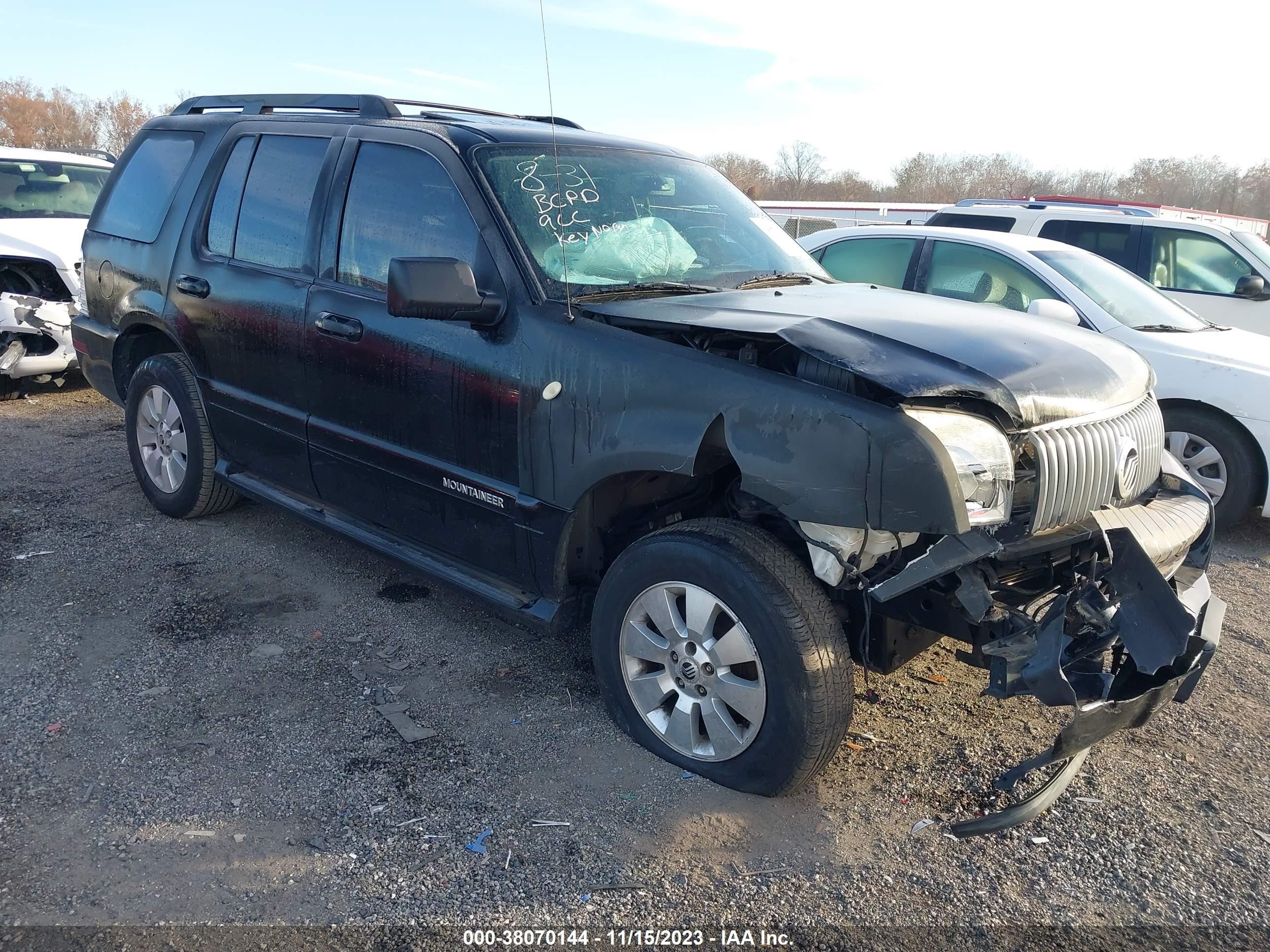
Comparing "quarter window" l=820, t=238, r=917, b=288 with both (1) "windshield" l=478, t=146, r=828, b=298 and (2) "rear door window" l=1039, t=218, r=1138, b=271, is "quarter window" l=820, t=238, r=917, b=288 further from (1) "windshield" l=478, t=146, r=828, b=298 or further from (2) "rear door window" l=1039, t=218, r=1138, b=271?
(1) "windshield" l=478, t=146, r=828, b=298


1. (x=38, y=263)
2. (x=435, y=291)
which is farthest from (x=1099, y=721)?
(x=38, y=263)

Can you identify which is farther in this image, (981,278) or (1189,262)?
(1189,262)

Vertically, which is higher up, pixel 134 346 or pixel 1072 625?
pixel 134 346

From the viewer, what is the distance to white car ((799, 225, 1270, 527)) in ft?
18.0

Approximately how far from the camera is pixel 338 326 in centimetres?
372

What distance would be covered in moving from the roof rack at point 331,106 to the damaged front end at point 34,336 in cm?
324

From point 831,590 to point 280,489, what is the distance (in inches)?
108

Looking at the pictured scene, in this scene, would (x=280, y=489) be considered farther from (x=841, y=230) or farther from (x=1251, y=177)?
(x=1251, y=177)

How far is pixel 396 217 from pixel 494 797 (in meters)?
2.18

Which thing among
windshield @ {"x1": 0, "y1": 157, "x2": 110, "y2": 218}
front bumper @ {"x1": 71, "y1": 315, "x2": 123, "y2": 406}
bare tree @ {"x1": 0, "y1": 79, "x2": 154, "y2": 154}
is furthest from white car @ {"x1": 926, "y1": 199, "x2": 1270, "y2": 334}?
bare tree @ {"x1": 0, "y1": 79, "x2": 154, "y2": 154}

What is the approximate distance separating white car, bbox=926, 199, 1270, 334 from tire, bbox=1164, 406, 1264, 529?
289 centimetres

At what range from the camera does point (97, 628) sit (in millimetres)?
3920

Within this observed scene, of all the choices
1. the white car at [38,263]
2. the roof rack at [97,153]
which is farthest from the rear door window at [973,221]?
the roof rack at [97,153]

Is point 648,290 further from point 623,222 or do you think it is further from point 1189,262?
point 1189,262
